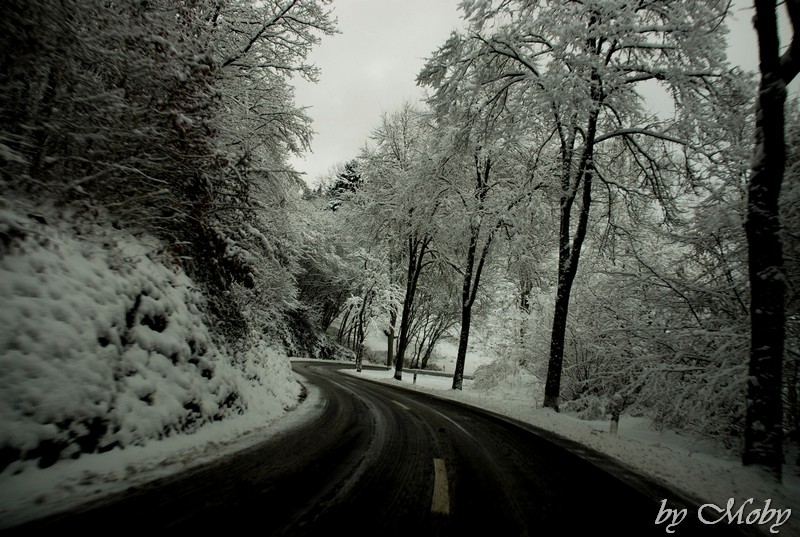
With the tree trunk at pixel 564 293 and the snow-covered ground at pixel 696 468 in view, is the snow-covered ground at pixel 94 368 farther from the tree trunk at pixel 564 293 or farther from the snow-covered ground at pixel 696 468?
the tree trunk at pixel 564 293

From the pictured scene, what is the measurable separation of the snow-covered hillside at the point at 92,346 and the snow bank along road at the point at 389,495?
988 mm

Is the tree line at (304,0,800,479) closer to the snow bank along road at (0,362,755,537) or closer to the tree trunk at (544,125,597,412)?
the tree trunk at (544,125,597,412)

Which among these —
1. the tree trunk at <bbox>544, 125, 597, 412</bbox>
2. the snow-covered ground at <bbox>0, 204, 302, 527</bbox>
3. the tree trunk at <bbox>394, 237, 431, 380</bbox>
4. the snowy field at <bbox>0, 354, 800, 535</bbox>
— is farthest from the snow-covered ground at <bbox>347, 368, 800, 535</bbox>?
the tree trunk at <bbox>394, 237, 431, 380</bbox>

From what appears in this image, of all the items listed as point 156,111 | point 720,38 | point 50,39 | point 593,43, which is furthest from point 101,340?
point 720,38

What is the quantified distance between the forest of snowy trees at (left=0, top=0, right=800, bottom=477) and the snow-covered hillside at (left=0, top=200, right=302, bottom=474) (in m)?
0.18

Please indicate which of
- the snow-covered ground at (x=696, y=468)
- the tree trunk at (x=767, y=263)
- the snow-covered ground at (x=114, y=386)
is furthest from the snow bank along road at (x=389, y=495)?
the tree trunk at (x=767, y=263)

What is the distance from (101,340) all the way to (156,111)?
10.2 feet

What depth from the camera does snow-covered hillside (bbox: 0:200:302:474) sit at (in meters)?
2.99

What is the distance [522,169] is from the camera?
1498 centimetres

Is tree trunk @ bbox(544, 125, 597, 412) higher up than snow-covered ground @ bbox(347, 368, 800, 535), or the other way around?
tree trunk @ bbox(544, 125, 597, 412)

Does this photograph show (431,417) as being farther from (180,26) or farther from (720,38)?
(720,38)

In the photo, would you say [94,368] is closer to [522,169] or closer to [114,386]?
[114,386]

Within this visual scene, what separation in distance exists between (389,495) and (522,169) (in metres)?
14.3

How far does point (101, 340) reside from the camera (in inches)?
151
